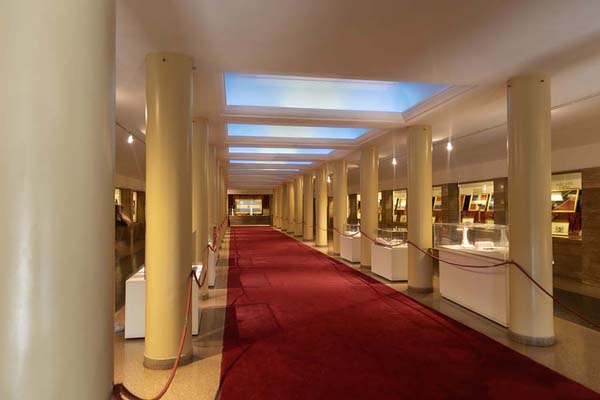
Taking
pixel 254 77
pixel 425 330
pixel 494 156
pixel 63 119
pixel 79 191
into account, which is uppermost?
pixel 254 77

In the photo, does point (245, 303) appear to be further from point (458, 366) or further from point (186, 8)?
point (186, 8)

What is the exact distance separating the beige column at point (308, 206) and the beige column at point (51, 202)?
2087cm

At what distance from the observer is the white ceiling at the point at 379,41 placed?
13.0 ft

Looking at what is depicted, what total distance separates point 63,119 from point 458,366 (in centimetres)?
482

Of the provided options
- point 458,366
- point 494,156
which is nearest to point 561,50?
point 458,366

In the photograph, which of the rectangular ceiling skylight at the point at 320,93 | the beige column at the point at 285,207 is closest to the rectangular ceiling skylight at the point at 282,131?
the rectangular ceiling skylight at the point at 320,93

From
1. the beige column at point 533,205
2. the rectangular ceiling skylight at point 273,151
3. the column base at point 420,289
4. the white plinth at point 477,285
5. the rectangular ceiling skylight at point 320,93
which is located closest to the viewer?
the beige column at point 533,205

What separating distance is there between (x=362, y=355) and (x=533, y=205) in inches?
127

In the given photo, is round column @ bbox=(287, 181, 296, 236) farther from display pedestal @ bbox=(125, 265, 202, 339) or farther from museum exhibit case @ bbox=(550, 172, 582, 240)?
display pedestal @ bbox=(125, 265, 202, 339)

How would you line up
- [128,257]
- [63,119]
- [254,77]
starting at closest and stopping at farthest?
[63,119] < [254,77] < [128,257]

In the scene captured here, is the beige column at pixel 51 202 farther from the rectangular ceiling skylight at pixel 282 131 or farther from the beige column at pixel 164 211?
the rectangular ceiling skylight at pixel 282 131

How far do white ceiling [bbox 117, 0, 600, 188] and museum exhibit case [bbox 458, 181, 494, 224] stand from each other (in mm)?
6605

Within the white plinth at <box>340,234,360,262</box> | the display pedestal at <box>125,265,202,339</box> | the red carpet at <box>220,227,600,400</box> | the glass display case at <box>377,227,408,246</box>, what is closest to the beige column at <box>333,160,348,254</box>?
the white plinth at <box>340,234,360,262</box>

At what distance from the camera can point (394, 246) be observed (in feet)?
34.4
